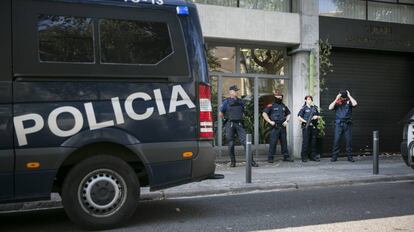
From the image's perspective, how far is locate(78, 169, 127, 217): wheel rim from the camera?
5961mm

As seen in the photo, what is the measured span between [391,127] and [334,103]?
11.4 feet

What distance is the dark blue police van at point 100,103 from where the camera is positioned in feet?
18.5

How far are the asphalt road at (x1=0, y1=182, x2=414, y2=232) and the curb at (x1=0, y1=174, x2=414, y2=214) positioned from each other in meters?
0.23

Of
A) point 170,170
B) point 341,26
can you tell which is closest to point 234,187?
point 170,170

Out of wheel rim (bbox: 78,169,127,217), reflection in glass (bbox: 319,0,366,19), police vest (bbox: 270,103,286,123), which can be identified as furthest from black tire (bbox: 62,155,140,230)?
reflection in glass (bbox: 319,0,366,19)

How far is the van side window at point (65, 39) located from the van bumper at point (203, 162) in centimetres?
170

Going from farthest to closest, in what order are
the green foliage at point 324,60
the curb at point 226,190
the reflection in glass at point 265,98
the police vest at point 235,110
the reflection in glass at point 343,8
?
the reflection in glass at point 343,8
the green foliage at point 324,60
the reflection in glass at point 265,98
the police vest at point 235,110
the curb at point 226,190

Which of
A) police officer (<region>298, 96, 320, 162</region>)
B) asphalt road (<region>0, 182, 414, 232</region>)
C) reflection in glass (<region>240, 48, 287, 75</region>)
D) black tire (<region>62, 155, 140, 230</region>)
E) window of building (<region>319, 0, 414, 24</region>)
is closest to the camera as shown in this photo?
black tire (<region>62, 155, 140, 230</region>)

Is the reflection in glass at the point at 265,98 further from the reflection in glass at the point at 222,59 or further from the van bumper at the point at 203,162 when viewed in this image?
the van bumper at the point at 203,162

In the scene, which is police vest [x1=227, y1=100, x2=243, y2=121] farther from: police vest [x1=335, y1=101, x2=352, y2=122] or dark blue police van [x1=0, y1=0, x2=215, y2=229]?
dark blue police van [x1=0, y1=0, x2=215, y2=229]

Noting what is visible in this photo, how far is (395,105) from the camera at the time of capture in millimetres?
16250

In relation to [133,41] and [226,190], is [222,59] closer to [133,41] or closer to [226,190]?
[226,190]

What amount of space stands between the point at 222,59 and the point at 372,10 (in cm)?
519

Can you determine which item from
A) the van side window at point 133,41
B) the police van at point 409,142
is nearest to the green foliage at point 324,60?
the police van at point 409,142
